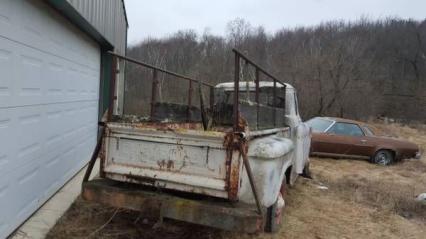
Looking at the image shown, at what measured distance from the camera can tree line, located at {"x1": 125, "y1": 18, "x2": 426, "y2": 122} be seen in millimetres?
29219

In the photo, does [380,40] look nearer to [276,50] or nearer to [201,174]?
[276,50]

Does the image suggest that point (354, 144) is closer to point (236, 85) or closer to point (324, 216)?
point (324, 216)

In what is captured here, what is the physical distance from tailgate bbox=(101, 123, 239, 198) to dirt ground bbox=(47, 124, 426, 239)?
75cm

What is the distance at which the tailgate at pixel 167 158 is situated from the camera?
445 cm

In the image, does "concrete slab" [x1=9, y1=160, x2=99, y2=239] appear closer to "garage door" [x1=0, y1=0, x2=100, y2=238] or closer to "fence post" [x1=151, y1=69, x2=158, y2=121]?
"garage door" [x1=0, y1=0, x2=100, y2=238]

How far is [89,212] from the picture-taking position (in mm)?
5988

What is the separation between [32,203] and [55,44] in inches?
88.3

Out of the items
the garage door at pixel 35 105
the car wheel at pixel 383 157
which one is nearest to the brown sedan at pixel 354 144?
the car wheel at pixel 383 157

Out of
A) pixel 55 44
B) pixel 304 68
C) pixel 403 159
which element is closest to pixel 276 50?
pixel 304 68

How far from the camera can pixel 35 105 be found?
17.9ft

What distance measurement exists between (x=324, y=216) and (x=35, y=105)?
4.51 metres

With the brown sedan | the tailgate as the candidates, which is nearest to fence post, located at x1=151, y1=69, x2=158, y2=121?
the tailgate

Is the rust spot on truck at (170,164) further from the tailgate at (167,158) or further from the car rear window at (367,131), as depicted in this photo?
the car rear window at (367,131)

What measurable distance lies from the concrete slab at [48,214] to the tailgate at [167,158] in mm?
1131
